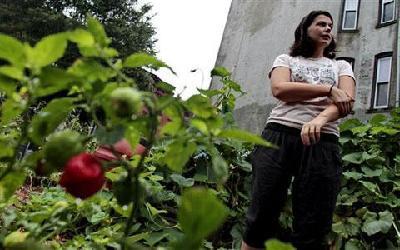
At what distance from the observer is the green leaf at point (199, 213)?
32 centimetres

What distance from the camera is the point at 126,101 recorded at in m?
0.41

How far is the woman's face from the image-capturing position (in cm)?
215

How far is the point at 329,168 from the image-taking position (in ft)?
6.39

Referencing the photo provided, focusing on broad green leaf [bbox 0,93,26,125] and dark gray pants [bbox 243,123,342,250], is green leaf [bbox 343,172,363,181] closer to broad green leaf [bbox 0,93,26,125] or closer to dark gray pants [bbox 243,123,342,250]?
dark gray pants [bbox 243,123,342,250]

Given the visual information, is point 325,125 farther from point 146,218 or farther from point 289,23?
point 289,23

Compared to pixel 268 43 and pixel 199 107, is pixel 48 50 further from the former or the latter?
pixel 268 43

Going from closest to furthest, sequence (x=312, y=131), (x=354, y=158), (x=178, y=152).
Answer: (x=178, y=152) → (x=312, y=131) → (x=354, y=158)

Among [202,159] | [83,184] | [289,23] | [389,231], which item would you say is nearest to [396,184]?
[389,231]

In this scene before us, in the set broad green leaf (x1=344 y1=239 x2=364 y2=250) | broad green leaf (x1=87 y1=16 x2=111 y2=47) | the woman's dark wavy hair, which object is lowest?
broad green leaf (x1=344 y1=239 x2=364 y2=250)

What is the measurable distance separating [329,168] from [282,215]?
0.79m

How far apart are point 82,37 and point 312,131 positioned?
55.4 inches

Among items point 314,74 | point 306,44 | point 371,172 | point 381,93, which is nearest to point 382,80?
point 381,93

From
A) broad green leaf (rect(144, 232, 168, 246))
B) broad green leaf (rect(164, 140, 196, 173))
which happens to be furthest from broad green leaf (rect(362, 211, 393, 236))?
broad green leaf (rect(164, 140, 196, 173))

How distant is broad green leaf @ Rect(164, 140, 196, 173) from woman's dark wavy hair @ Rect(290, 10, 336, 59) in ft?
5.62
